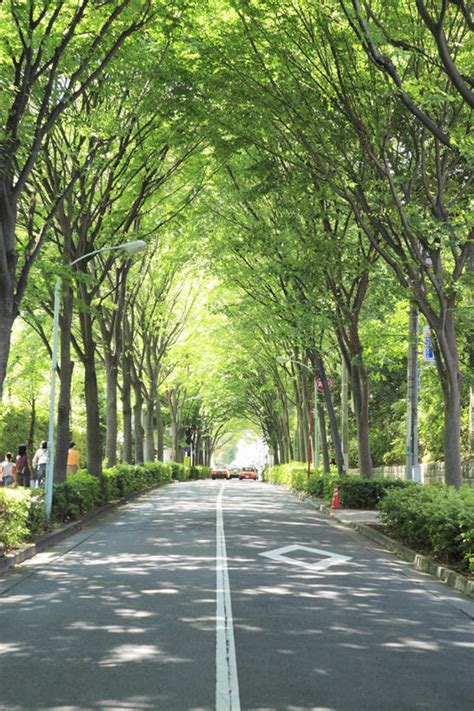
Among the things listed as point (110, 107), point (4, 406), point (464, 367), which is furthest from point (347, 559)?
point (4, 406)

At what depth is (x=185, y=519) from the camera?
19.6 m

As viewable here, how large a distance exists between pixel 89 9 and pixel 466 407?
26.5m

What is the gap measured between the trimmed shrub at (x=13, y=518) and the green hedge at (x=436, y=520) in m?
6.39

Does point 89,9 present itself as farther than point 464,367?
No

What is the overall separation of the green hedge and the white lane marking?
3222mm

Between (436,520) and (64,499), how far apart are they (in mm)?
8620

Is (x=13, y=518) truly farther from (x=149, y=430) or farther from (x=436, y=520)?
(x=149, y=430)

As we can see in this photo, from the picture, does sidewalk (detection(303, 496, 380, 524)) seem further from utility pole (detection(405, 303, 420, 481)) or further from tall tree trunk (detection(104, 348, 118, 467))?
tall tree trunk (detection(104, 348, 118, 467))

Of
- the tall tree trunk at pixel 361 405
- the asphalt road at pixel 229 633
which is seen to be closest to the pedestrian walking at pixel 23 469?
the tall tree trunk at pixel 361 405

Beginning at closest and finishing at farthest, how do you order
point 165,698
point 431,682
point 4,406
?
point 165,698, point 431,682, point 4,406

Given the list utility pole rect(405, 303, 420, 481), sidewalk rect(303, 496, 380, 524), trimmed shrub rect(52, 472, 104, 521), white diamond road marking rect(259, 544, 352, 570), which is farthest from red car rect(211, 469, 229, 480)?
white diamond road marking rect(259, 544, 352, 570)

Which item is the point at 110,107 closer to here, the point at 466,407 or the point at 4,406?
the point at 466,407

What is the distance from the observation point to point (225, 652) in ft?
20.3

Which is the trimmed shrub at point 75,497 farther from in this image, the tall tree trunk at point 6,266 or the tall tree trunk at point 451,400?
the tall tree trunk at point 451,400
